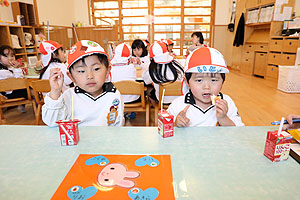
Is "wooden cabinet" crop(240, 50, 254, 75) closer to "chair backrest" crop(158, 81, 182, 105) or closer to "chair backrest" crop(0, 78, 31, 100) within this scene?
"chair backrest" crop(158, 81, 182, 105)

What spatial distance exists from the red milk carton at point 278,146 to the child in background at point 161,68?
166 cm

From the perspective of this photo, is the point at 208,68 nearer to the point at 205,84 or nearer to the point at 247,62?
the point at 205,84

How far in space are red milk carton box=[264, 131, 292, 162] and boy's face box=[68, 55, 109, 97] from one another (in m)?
0.87

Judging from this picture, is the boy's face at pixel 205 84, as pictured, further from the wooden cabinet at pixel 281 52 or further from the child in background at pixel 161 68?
the wooden cabinet at pixel 281 52

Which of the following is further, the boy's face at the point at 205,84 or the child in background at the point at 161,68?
the child in background at the point at 161,68

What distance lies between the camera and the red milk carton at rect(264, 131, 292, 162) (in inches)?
26.3

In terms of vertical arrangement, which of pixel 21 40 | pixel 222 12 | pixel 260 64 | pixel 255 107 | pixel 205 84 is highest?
pixel 222 12

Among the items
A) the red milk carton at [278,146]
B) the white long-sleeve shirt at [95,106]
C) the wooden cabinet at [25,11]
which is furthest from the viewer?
the wooden cabinet at [25,11]

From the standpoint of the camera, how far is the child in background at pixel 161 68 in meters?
2.39

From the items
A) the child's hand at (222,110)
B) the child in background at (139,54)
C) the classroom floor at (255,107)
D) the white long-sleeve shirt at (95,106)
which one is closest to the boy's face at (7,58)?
the classroom floor at (255,107)

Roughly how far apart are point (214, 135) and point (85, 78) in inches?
28.5

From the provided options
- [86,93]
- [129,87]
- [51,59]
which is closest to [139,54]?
[51,59]

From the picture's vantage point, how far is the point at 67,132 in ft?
2.57

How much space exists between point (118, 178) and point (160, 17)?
28.6 ft
